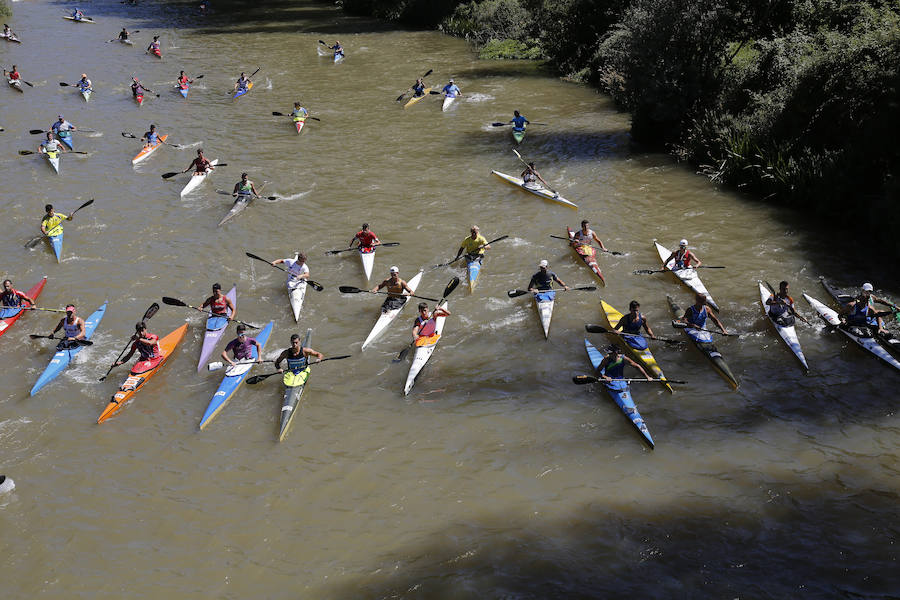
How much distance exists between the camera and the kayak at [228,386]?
→ 12.5m

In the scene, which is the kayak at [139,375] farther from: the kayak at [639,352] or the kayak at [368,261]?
the kayak at [639,352]

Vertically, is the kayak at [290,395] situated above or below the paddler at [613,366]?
below

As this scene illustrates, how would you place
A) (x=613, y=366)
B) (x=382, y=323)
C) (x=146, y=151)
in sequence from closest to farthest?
(x=613, y=366)
(x=382, y=323)
(x=146, y=151)

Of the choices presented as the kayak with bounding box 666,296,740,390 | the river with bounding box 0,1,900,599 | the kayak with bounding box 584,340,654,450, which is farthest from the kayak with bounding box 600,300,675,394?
the kayak with bounding box 666,296,740,390

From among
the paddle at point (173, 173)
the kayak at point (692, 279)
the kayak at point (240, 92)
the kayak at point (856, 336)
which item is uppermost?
the kayak at point (240, 92)

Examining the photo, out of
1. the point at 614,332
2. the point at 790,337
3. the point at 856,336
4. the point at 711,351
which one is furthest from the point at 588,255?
the point at 856,336

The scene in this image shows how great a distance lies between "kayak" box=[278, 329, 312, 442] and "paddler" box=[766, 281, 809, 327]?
9.45m

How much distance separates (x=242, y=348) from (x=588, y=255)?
8.54 metres

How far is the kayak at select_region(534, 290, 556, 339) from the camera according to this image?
14836 mm

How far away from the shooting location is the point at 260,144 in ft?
86.1

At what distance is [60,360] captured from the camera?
14.1 m

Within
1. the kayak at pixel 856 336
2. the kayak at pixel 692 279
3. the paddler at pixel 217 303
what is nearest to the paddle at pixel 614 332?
the kayak at pixel 692 279

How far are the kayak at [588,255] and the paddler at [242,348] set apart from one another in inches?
316

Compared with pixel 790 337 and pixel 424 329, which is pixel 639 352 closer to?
pixel 790 337
